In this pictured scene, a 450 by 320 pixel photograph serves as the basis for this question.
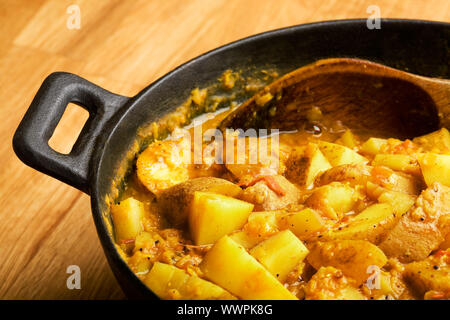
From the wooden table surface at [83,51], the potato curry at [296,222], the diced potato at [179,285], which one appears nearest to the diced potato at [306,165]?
the potato curry at [296,222]

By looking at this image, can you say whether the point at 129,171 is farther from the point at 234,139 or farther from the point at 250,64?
the point at 250,64

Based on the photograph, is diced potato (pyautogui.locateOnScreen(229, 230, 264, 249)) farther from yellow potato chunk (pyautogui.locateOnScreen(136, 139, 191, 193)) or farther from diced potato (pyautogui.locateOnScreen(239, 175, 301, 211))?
yellow potato chunk (pyautogui.locateOnScreen(136, 139, 191, 193))

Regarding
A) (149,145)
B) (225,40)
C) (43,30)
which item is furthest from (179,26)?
(149,145)

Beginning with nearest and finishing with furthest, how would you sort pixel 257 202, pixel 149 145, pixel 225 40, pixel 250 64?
pixel 257 202, pixel 149 145, pixel 250 64, pixel 225 40

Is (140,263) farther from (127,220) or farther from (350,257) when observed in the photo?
(350,257)

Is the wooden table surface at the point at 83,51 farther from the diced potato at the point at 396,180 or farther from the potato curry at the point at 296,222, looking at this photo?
the diced potato at the point at 396,180

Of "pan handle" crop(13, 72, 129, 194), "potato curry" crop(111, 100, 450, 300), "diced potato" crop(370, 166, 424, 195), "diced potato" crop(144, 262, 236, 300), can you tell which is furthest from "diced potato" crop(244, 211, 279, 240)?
"pan handle" crop(13, 72, 129, 194)

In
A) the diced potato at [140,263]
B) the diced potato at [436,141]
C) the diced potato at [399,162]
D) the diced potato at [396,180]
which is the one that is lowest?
the diced potato at [140,263]
